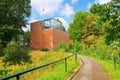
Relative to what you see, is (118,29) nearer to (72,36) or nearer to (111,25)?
(111,25)

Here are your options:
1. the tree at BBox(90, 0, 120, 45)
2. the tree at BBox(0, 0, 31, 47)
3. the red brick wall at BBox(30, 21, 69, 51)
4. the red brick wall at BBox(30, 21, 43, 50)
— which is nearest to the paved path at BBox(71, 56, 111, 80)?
the tree at BBox(90, 0, 120, 45)

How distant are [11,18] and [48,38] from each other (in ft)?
38.8

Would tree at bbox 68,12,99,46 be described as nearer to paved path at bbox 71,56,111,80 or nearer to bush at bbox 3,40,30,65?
bush at bbox 3,40,30,65

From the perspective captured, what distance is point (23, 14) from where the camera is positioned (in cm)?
6494

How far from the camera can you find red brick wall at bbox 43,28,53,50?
68.1 meters

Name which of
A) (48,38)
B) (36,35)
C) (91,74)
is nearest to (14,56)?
(91,74)

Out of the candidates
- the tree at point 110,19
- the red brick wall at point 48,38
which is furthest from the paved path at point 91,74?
the red brick wall at point 48,38

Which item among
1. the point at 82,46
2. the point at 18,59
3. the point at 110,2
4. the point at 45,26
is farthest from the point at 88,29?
the point at 110,2

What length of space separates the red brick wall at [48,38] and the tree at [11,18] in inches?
277

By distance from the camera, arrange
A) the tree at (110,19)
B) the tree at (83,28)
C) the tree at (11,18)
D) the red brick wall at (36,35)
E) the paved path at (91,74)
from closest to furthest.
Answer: the paved path at (91,74) → the tree at (110,19) → the tree at (11,18) → the tree at (83,28) → the red brick wall at (36,35)

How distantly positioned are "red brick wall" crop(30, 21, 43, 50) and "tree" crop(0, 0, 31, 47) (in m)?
5.96

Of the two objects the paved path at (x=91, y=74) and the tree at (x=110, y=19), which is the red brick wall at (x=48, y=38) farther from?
the tree at (x=110, y=19)

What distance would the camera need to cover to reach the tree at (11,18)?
58766mm

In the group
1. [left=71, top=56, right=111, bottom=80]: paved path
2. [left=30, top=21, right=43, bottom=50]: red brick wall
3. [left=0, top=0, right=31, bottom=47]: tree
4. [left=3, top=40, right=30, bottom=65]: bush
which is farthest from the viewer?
[left=30, top=21, right=43, bottom=50]: red brick wall
